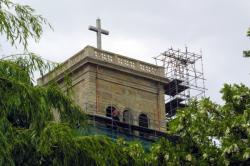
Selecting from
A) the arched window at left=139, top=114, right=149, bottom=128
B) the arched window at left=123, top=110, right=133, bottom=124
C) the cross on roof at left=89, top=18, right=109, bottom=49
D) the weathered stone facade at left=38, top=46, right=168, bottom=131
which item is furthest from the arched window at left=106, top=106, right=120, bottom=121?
the cross on roof at left=89, top=18, right=109, bottom=49

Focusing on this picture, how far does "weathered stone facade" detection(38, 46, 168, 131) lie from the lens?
54.3 m

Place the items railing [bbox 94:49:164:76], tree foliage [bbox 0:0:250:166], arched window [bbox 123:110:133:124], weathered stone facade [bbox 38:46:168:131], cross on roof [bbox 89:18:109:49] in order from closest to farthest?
tree foliage [bbox 0:0:250:166], weathered stone facade [bbox 38:46:168:131], railing [bbox 94:49:164:76], arched window [bbox 123:110:133:124], cross on roof [bbox 89:18:109:49]

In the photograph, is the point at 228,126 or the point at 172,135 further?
the point at 172,135

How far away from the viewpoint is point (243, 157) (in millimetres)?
19438

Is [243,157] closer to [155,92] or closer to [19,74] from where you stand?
[19,74]

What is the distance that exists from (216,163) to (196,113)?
199 centimetres

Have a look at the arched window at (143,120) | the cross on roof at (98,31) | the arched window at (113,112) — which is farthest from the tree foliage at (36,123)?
the cross on roof at (98,31)

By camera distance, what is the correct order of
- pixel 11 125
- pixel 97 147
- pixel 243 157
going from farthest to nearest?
pixel 243 157
pixel 97 147
pixel 11 125

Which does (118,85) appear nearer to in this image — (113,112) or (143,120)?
(113,112)

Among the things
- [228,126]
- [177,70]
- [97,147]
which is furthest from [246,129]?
[177,70]

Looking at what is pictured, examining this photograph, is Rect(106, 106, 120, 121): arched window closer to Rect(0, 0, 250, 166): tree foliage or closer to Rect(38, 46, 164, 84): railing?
Rect(38, 46, 164, 84): railing

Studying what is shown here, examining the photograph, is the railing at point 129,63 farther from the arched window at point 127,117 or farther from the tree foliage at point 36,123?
the tree foliage at point 36,123

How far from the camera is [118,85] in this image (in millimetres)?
55969

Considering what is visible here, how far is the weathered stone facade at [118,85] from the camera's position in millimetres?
54281
